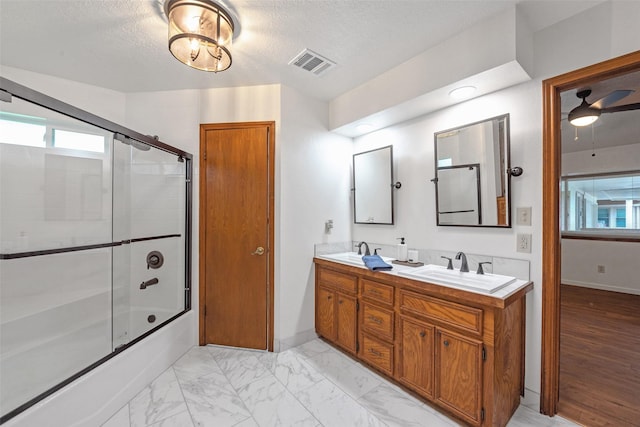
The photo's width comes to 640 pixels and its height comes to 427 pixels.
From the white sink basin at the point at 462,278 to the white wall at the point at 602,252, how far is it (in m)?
4.22

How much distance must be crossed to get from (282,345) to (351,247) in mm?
1263

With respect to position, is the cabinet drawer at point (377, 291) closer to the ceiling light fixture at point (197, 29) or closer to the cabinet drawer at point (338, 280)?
the cabinet drawer at point (338, 280)

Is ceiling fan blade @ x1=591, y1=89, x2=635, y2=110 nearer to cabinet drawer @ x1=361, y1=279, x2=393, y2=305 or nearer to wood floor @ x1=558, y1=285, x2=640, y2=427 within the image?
wood floor @ x1=558, y1=285, x2=640, y2=427

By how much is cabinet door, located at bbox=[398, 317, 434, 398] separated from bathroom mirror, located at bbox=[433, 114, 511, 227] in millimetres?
894

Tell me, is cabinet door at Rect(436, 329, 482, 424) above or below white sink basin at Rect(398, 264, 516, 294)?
below

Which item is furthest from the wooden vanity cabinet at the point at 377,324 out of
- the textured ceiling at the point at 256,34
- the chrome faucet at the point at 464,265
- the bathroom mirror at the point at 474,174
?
the textured ceiling at the point at 256,34

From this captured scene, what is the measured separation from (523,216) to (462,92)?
38.3 inches

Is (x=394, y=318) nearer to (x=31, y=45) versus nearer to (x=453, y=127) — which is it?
(x=453, y=127)

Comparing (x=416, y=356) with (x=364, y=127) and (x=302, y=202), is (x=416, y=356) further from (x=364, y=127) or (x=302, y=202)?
(x=364, y=127)

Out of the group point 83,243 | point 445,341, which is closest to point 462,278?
point 445,341

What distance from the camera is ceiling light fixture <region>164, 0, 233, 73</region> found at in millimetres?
1459

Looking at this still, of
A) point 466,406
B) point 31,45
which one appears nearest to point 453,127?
point 466,406

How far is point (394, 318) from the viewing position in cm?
192

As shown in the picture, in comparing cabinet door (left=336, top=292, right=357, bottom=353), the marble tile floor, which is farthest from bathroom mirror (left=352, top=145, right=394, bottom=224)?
the marble tile floor
